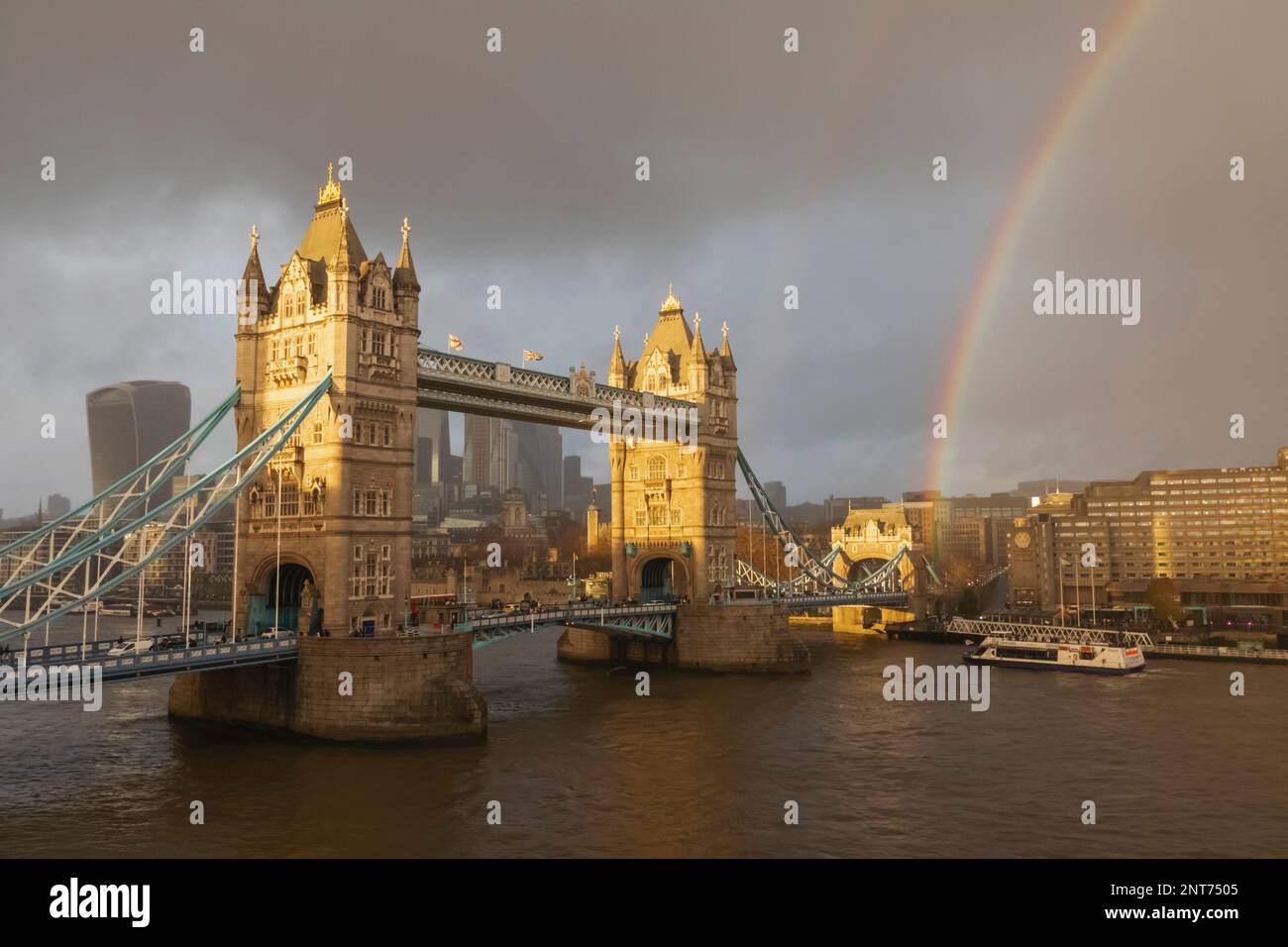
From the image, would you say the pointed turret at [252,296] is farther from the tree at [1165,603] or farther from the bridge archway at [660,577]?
the tree at [1165,603]

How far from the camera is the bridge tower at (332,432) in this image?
49594 mm

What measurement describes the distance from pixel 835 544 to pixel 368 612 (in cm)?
11822

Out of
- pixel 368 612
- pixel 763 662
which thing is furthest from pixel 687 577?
pixel 368 612

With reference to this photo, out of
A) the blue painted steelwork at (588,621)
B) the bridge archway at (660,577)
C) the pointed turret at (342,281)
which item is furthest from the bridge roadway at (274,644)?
the pointed turret at (342,281)

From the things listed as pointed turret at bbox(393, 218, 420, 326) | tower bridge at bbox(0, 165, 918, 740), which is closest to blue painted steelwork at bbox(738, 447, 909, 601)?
tower bridge at bbox(0, 165, 918, 740)

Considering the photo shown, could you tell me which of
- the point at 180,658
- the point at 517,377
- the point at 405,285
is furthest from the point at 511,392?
the point at 180,658

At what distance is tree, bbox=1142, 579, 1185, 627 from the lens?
401 ft

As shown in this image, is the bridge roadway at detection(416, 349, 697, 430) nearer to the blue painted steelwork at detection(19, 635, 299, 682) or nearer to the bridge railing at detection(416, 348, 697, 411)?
the bridge railing at detection(416, 348, 697, 411)

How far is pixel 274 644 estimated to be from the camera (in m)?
45.0

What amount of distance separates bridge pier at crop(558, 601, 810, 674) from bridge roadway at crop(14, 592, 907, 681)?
3.63 feet

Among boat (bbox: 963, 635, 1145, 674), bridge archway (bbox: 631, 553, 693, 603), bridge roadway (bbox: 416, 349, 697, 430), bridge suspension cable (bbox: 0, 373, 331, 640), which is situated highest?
bridge roadway (bbox: 416, 349, 697, 430)

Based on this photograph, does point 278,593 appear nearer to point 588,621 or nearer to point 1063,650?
point 588,621

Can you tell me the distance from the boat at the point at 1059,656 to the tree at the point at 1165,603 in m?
36.2

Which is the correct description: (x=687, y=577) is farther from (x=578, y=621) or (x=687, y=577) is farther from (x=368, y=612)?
(x=368, y=612)
